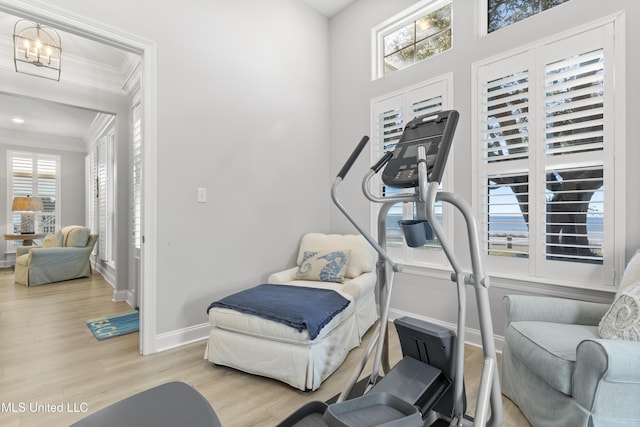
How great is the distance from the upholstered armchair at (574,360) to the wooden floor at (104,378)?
21 cm

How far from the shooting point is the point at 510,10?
245 centimetres

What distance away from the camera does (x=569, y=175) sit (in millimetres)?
2100

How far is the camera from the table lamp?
5.77 meters

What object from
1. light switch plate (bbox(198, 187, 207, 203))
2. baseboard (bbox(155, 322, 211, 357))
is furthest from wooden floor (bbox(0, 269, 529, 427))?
light switch plate (bbox(198, 187, 207, 203))

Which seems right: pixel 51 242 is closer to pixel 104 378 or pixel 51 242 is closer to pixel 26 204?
pixel 26 204

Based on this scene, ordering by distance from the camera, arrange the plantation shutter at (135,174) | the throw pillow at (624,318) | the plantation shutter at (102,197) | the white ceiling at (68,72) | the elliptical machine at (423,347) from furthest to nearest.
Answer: the plantation shutter at (102,197)
the plantation shutter at (135,174)
the white ceiling at (68,72)
the throw pillow at (624,318)
the elliptical machine at (423,347)

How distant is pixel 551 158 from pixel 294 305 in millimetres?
2001

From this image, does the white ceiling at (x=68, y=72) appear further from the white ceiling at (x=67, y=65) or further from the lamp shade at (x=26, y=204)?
the lamp shade at (x=26, y=204)

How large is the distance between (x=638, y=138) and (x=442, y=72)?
56.2 inches

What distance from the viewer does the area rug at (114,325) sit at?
279 centimetres

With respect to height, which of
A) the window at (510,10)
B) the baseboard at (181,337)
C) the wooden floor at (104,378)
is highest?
the window at (510,10)

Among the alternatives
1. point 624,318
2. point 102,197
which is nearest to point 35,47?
point 102,197

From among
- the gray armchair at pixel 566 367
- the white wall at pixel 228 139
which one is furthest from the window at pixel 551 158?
the white wall at pixel 228 139

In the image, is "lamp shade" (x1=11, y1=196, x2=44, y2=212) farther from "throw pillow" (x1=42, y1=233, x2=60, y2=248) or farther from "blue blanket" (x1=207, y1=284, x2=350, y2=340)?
"blue blanket" (x1=207, y1=284, x2=350, y2=340)
